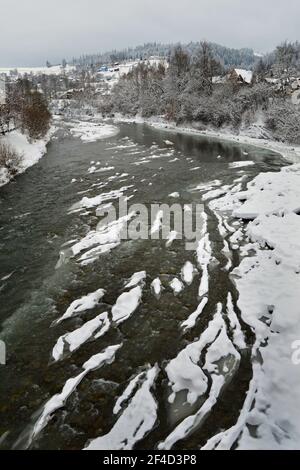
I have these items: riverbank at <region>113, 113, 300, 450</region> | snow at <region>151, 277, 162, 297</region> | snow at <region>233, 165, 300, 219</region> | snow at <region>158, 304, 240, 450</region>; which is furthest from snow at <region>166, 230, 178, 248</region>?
snow at <region>158, 304, 240, 450</region>

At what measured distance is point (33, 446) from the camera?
620 centimetres

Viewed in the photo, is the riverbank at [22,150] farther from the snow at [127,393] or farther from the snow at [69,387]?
the snow at [127,393]

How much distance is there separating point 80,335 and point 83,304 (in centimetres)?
151

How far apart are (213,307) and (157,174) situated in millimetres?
17784

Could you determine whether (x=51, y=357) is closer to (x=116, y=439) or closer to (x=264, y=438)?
(x=116, y=439)

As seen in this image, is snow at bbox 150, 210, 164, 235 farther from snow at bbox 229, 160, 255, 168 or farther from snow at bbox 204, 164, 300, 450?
snow at bbox 229, 160, 255, 168

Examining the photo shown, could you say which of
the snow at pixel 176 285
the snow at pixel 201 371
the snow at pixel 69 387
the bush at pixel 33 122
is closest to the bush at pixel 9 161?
the bush at pixel 33 122

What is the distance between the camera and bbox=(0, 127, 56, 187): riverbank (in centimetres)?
2589

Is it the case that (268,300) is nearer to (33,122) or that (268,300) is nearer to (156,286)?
(156,286)

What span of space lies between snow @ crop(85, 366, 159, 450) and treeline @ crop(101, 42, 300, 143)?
38.4 metres

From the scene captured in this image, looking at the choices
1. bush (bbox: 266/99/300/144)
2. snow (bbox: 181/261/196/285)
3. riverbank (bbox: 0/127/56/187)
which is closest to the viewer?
snow (bbox: 181/261/196/285)

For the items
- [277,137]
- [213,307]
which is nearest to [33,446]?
[213,307]

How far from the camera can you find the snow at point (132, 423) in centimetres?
615

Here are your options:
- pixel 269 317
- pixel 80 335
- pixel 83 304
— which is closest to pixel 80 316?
pixel 83 304
